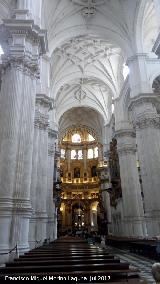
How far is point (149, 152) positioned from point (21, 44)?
8.67m

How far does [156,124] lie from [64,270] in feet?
40.9

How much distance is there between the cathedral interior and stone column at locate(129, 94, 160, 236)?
0.05 meters

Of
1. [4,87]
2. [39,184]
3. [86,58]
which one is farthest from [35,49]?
[86,58]

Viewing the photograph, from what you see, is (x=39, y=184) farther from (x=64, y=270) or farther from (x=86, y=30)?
(x=86, y=30)

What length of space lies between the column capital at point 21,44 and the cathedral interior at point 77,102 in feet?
0.12

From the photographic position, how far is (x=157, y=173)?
13.8 metres

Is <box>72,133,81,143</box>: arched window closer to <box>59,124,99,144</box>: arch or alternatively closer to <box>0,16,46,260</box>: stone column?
<box>59,124,99,144</box>: arch

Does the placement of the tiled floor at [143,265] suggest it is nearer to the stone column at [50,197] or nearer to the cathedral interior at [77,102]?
the cathedral interior at [77,102]

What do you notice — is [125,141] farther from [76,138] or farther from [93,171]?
[76,138]

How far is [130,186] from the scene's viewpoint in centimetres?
1908

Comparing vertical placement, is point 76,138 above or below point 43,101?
above

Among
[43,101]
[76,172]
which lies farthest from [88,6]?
[76,172]

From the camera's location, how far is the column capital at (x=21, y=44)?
9.46 m

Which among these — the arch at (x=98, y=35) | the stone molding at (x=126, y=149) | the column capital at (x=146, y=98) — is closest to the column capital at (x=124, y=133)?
the stone molding at (x=126, y=149)
